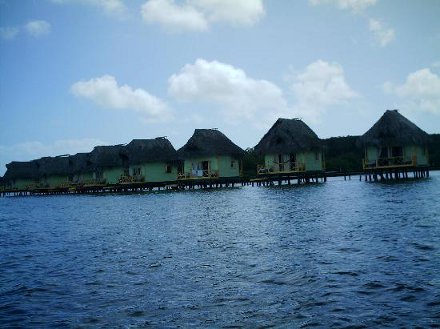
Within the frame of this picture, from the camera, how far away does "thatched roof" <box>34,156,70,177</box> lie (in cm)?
6812

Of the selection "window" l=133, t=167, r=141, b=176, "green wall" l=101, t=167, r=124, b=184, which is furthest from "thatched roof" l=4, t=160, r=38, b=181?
"window" l=133, t=167, r=141, b=176

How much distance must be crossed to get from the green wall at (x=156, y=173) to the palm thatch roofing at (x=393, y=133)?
2347 centimetres

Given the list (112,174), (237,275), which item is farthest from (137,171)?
(237,275)

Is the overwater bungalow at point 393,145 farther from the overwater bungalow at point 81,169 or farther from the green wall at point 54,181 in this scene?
the green wall at point 54,181

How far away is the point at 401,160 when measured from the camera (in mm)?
39406

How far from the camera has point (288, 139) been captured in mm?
43000

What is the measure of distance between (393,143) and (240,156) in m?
16.9

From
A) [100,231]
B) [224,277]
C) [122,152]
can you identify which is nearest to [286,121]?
[122,152]

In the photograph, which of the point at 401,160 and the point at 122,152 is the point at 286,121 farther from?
the point at 122,152

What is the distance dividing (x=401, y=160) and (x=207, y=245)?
31.2m

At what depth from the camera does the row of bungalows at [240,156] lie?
40000 mm

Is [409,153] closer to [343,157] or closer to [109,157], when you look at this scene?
[343,157]

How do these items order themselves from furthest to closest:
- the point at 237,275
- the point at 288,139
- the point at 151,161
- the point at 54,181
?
the point at 54,181 < the point at 151,161 < the point at 288,139 < the point at 237,275

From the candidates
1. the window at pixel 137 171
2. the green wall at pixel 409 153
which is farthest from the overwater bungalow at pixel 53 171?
the green wall at pixel 409 153
